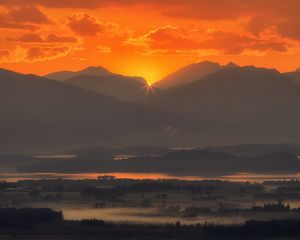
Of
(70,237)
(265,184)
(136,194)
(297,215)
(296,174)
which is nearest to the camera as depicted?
(70,237)

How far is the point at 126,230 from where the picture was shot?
93.8 meters

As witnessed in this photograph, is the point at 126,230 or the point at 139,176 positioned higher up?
the point at 139,176

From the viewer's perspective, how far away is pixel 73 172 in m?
193

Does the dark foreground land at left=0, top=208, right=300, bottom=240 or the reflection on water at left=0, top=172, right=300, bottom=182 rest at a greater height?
the reflection on water at left=0, top=172, right=300, bottom=182

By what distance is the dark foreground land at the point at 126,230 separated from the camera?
90188mm

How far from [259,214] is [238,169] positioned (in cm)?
9467

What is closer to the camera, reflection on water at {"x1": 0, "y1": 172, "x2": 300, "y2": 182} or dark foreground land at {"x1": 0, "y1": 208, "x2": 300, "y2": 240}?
dark foreground land at {"x1": 0, "y1": 208, "x2": 300, "y2": 240}

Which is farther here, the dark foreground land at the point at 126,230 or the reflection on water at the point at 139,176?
the reflection on water at the point at 139,176

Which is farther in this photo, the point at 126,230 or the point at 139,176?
the point at 139,176

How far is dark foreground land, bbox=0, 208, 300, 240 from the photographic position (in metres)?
90.2

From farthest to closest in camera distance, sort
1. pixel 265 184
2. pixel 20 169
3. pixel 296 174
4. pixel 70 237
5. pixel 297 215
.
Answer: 1. pixel 20 169
2. pixel 296 174
3. pixel 265 184
4. pixel 297 215
5. pixel 70 237

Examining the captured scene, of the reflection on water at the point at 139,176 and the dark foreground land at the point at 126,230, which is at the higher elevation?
the reflection on water at the point at 139,176

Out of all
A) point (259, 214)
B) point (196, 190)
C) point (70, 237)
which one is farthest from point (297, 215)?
point (196, 190)

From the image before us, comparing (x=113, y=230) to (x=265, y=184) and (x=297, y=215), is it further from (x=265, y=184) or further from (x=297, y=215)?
(x=265, y=184)
